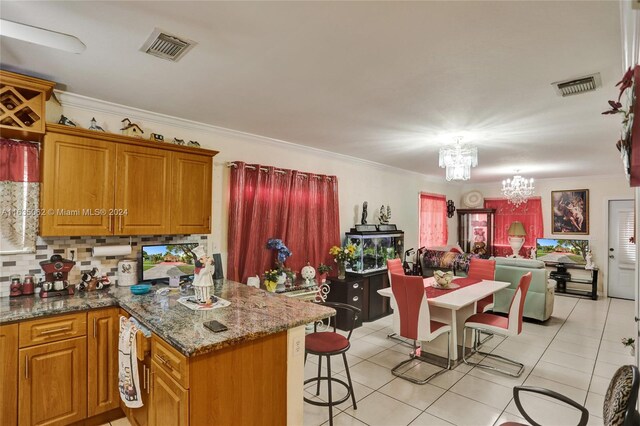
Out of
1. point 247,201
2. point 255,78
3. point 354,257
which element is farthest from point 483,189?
point 255,78

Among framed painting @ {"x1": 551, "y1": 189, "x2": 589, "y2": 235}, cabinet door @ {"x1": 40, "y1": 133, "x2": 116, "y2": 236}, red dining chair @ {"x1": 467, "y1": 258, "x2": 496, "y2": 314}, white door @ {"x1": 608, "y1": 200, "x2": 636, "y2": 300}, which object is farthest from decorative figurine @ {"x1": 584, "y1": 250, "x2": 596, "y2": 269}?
cabinet door @ {"x1": 40, "y1": 133, "x2": 116, "y2": 236}

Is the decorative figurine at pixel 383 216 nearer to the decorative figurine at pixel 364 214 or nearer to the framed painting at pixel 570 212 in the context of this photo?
the decorative figurine at pixel 364 214

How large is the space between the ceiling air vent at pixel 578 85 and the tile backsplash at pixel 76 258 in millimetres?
3545

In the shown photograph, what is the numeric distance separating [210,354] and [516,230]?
7656mm

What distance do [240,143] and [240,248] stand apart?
1225 millimetres

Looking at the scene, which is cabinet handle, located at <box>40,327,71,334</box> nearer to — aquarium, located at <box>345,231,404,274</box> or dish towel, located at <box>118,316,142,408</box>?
dish towel, located at <box>118,316,142,408</box>

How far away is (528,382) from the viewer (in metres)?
3.16

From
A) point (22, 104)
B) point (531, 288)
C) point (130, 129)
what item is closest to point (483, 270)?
point (531, 288)

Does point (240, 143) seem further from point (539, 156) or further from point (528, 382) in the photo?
point (539, 156)

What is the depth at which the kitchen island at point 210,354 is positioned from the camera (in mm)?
1669

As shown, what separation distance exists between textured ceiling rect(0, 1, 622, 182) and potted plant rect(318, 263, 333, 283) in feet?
6.13

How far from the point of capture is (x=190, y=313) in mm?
2188

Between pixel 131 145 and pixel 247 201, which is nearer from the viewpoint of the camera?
pixel 131 145

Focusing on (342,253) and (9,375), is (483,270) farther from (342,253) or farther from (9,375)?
(9,375)
